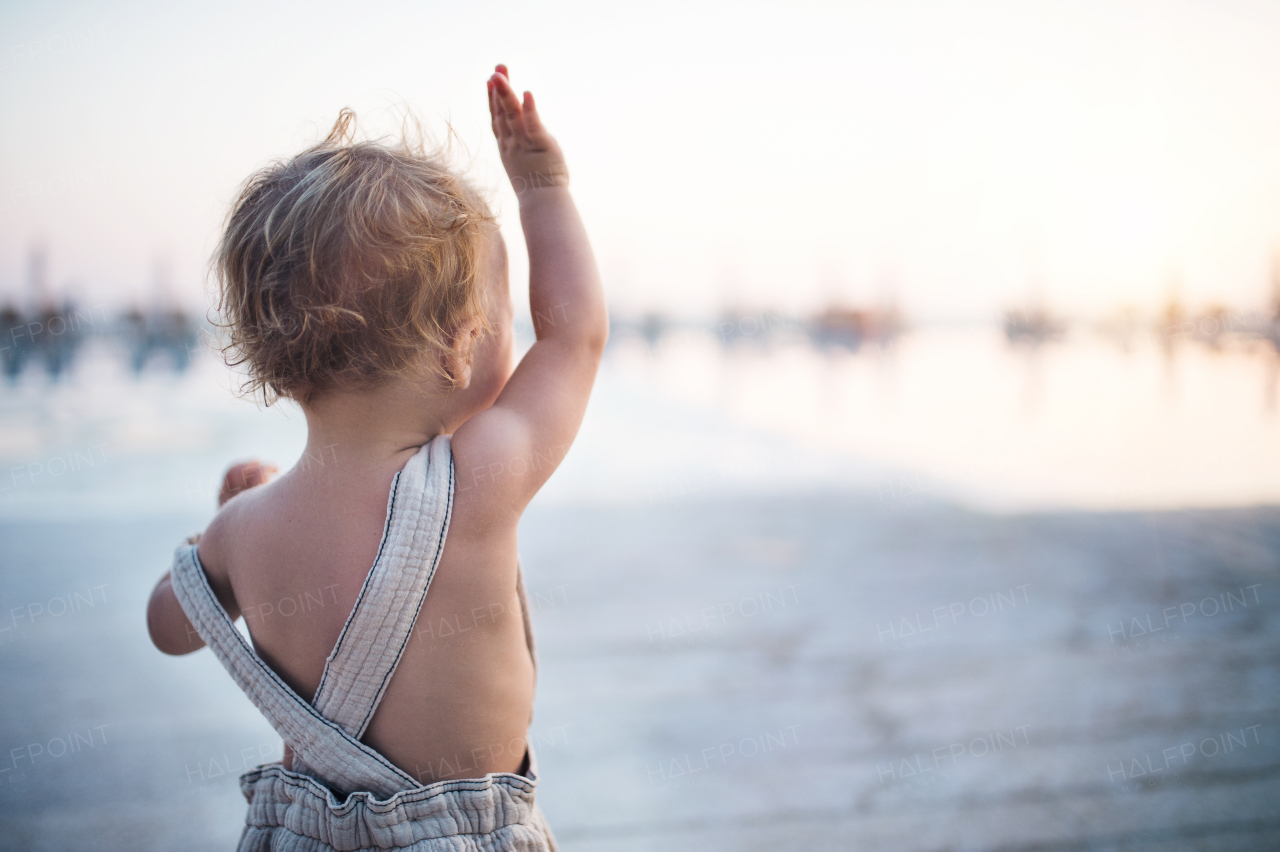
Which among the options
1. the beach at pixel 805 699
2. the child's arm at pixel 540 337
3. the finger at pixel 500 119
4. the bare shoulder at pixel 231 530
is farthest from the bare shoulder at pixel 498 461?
the beach at pixel 805 699

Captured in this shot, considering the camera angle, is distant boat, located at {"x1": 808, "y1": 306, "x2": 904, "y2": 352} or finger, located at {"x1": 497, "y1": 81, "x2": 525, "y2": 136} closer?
finger, located at {"x1": 497, "y1": 81, "x2": 525, "y2": 136}

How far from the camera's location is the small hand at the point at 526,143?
80cm

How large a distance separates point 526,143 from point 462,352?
0.25 m

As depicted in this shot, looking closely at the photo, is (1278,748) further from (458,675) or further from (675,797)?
(458,675)

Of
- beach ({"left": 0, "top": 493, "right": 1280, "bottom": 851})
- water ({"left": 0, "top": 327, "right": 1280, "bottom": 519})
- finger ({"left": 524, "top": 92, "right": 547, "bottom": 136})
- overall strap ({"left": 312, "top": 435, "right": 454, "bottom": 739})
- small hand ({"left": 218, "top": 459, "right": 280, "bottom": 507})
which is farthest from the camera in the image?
water ({"left": 0, "top": 327, "right": 1280, "bottom": 519})

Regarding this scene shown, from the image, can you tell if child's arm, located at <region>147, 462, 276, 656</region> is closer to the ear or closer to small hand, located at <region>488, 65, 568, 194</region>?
the ear

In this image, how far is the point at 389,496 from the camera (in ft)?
2.25

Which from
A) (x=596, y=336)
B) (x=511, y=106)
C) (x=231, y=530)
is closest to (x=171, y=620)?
(x=231, y=530)

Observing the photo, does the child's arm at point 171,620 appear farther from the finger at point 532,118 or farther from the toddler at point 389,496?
the finger at point 532,118

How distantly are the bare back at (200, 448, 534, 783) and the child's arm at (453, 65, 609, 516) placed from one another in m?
0.04

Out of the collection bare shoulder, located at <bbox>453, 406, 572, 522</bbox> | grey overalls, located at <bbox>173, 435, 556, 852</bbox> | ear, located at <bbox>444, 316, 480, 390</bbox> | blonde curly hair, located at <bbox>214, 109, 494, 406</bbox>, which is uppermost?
blonde curly hair, located at <bbox>214, 109, 494, 406</bbox>

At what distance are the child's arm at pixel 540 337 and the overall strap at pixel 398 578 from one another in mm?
28

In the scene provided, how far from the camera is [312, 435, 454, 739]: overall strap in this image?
668mm

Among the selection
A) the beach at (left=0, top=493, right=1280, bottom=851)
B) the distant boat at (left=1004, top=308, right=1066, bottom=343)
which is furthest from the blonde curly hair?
the distant boat at (left=1004, top=308, right=1066, bottom=343)
